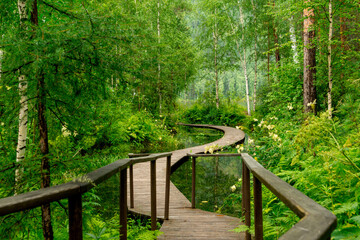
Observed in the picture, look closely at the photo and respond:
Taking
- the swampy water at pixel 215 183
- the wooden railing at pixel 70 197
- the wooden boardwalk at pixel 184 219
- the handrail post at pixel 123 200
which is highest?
the wooden railing at pixel 70 197

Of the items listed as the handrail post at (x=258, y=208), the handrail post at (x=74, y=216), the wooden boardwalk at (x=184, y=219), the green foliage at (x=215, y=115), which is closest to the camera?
the handrail post at (x=74, y=216)

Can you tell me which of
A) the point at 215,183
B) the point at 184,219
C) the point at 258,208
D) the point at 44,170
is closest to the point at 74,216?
the point at 44,170

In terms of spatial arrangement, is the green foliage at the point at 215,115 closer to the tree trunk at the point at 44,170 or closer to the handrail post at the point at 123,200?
the handrail post at the point at 123,200

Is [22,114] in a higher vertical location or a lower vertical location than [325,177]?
higher

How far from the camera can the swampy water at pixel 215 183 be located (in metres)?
5.45

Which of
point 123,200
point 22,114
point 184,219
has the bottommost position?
point 184,219

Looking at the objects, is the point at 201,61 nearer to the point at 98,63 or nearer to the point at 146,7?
the point at 146,7

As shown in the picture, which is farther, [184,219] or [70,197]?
[184,219]

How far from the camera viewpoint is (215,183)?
7.07 m

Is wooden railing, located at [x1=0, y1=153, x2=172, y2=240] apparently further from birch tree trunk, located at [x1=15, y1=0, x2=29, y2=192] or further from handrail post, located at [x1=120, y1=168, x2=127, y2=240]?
birch tree trunk, located at [x1=15, y1=0, x2=29, y2=192]

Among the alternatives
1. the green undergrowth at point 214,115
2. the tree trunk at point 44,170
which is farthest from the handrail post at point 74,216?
the green undergrowth at point 214,115

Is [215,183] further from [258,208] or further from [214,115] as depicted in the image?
[214,115]

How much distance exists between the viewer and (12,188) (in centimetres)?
183

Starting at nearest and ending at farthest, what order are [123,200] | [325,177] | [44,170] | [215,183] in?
[44,170] < [123,200] < [325,177] < [215,183]
